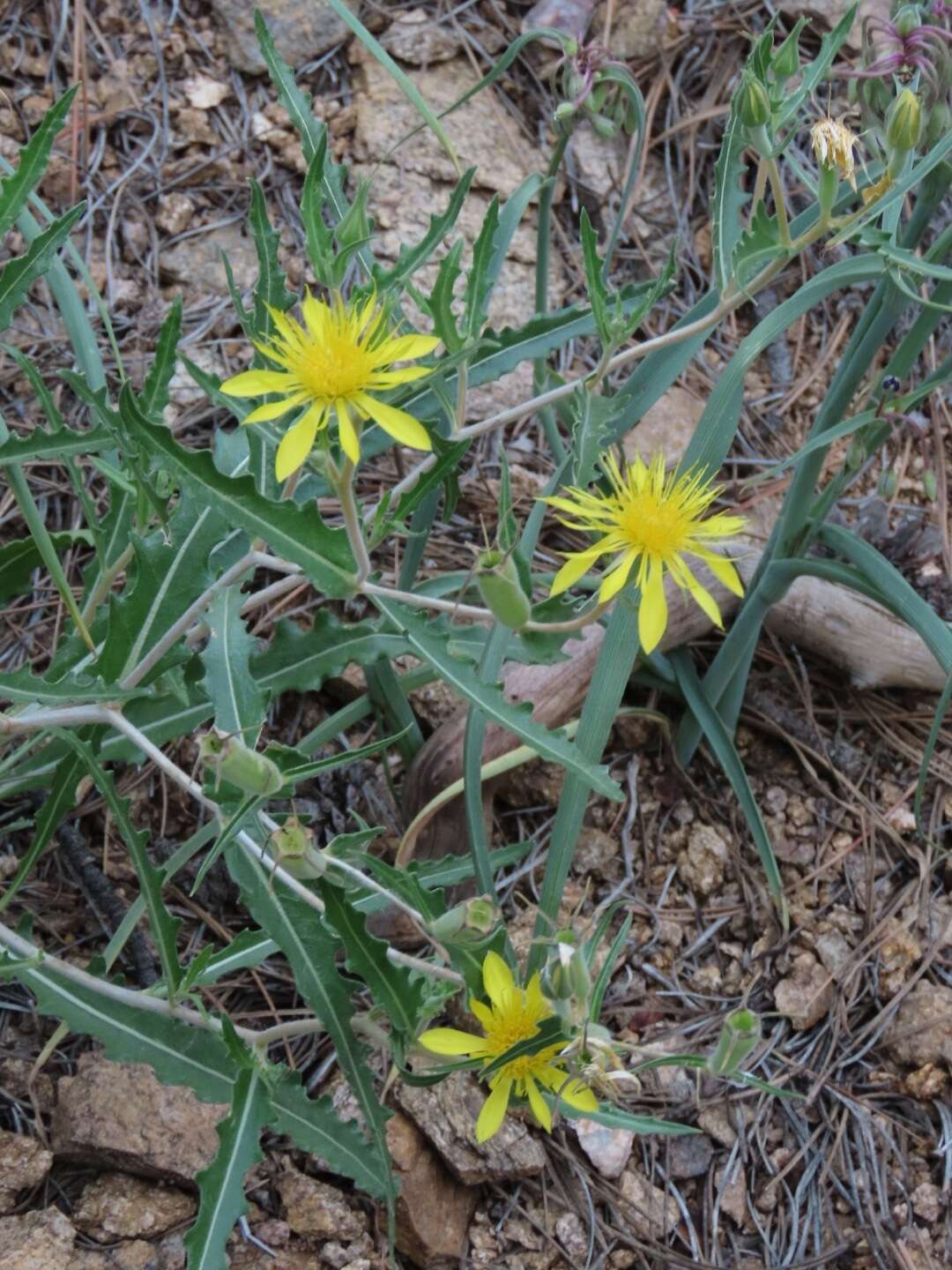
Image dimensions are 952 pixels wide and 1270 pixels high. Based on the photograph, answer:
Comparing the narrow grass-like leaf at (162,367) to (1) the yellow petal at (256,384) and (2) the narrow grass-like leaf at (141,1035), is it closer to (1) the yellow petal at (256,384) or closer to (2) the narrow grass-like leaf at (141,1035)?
(1) the yellow petal at (256,384)

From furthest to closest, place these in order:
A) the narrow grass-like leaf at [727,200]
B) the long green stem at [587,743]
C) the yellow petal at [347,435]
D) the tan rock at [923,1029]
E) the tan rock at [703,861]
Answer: the tan rock at [703,861], the tan rock at [923,1029], the long green stem at [587,743], the narrow grass-like leaf at [727,200], the yellow petal at [347,435]

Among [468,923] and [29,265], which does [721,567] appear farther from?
[29,265]

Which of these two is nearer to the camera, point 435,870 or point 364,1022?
point 364,1022

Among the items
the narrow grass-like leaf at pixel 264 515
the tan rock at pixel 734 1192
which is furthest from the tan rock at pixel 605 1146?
the narrow grass-like leaf at pixel 264 515

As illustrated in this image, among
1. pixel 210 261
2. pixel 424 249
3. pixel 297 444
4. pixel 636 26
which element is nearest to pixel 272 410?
pixel 297 444

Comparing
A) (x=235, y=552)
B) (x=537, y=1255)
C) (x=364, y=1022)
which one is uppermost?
(x=235, y=552)

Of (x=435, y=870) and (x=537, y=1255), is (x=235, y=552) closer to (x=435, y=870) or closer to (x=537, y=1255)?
(x=435, y=870)

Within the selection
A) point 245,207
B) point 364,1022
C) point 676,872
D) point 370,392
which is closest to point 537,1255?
point 364,1022
